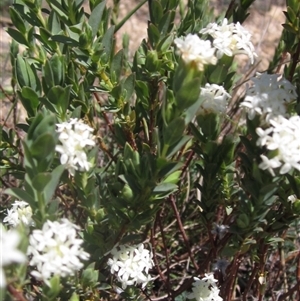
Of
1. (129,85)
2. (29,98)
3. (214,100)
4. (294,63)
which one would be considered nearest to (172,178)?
(214,100)

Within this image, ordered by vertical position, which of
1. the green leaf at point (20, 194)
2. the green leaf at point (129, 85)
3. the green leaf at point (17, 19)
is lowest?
the green leaf at point (20, 194)

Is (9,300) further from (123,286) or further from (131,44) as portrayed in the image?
(131,44)

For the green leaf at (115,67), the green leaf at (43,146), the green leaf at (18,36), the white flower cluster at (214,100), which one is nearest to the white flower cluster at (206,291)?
the white flower cluster at (214,100)

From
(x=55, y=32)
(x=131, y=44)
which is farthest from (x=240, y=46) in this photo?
(x=131, y=44)

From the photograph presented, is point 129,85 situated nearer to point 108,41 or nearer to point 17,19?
point 108,41

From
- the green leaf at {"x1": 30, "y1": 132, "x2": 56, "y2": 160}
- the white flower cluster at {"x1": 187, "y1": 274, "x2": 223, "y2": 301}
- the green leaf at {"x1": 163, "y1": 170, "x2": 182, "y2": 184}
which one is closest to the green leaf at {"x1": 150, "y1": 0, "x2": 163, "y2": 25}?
the green leaf at {"x1": 163, "y1": 170, "x2": 182, "y2": 184}

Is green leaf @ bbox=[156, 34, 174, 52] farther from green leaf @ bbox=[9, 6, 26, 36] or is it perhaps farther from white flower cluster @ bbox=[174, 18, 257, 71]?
green leaf @ bbox=[9, 6, 26, 36]

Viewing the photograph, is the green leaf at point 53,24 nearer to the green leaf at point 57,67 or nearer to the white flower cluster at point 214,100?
the green leaf at point 57,67
